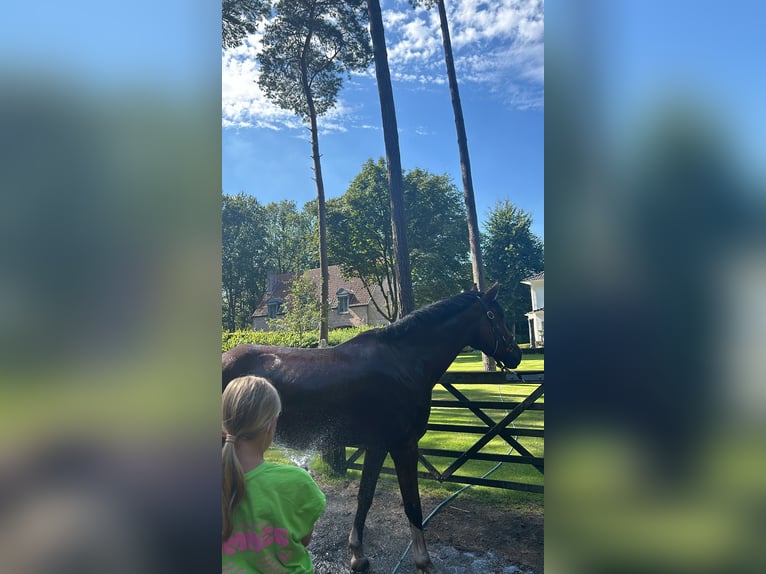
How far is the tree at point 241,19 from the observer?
2412mm

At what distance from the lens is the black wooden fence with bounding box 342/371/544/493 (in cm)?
296

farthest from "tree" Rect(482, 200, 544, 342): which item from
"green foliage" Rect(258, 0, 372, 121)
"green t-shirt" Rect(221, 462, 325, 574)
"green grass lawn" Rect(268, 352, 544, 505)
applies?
"green t-shirt" Rect(221, 462, 325, 574)

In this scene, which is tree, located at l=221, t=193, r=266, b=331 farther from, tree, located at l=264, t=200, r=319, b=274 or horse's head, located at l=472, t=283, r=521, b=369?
horse's head, located at l=472, t=283, r=521, b=369

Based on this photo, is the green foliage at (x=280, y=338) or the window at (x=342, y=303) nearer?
the green foliage at (x=280, y=338)

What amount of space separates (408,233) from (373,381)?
3.50ft

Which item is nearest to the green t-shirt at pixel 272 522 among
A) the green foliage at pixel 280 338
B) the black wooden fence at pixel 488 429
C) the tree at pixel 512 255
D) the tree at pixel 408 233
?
the green foliage at pixel 280 338

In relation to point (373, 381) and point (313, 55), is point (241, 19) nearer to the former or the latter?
point (313, 55)

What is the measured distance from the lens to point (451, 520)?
3100 mm

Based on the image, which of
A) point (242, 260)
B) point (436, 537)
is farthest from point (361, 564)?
point (242, 260)

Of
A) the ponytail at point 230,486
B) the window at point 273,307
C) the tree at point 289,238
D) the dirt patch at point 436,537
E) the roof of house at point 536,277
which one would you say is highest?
the tree at point 289,238

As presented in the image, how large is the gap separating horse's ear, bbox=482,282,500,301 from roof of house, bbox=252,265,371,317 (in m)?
0.74

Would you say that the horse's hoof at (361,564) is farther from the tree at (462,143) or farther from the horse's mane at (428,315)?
the tree at (462,143)

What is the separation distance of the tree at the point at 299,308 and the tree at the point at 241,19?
1.41 metres
